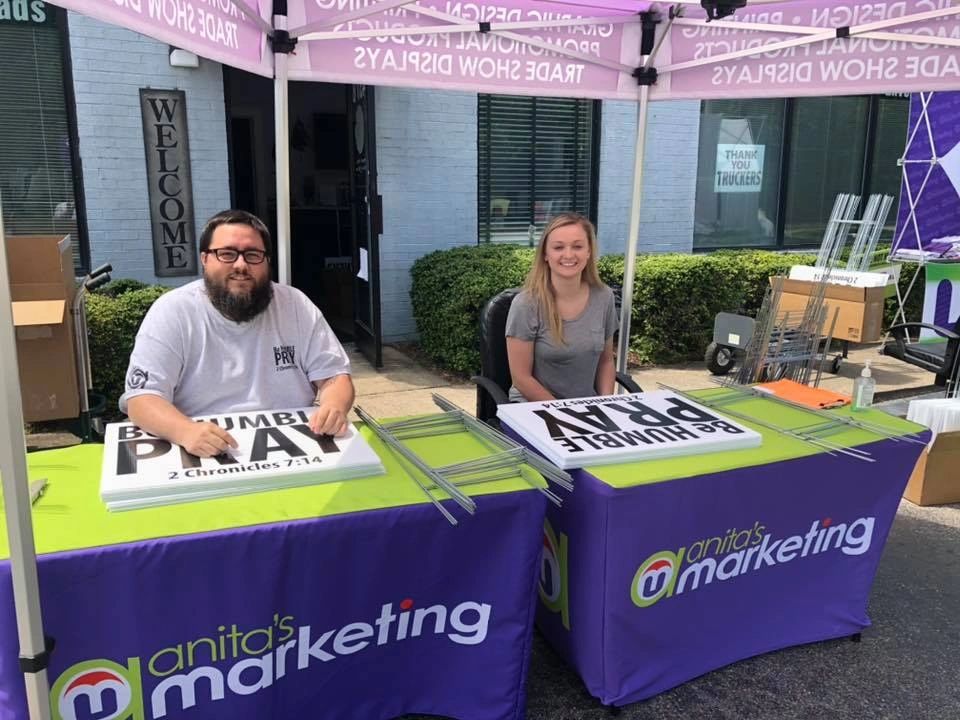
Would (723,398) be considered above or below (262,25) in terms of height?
below

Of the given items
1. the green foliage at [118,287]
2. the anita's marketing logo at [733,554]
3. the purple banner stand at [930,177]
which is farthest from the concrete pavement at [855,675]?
the purple banner stand at [930,177]

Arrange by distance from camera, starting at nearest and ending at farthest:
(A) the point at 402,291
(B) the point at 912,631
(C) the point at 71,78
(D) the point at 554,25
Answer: (B) the point at 912,631 < (D) the point at 554,25 < (C) the point at 71,78 < (A) the point at 402,291

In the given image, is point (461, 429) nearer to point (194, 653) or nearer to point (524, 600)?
point (524, 600)

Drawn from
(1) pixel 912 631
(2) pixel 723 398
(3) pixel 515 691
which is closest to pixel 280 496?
(3) pixel 515 691

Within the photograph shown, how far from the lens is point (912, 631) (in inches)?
111

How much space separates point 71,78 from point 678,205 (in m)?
5.71

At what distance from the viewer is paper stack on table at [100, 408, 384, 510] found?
69.8 inches

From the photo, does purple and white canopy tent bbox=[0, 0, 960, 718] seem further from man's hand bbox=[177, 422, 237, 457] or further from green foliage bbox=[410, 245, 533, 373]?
green foliage bbox=[410, 245, 533, 373]

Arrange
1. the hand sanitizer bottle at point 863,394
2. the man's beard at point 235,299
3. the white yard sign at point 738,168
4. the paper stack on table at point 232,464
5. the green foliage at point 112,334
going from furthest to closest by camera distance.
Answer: the white yard sign at point 738,168, the green foliage at point 112,334, the hand sanitizer bottle at point 863,394, the man's beard at point 235,299, the paper stack on table at point 232,464

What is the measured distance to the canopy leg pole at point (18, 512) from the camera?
4.46 ft

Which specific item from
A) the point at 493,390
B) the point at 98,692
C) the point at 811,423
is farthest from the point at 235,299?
the point at 811,423

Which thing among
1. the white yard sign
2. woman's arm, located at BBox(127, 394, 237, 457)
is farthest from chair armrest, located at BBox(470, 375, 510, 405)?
the white yard sign

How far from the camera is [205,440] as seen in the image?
199cm

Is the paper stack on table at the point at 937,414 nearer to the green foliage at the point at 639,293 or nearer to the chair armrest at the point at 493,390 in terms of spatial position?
the chair armrest at the point at 493,390
